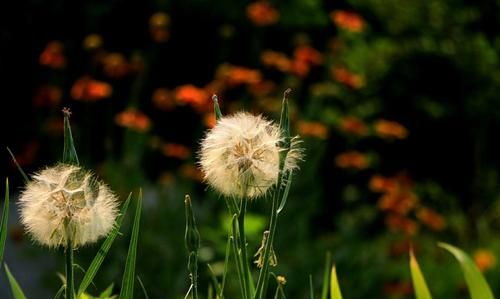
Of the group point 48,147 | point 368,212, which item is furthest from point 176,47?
point 368,212

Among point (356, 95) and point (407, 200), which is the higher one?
point (356, 95)

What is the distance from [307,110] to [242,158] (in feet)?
16.2

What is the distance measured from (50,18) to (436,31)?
266cm

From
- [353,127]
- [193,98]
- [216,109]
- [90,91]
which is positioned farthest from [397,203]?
[216,109]

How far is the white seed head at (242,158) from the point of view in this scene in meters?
1.29

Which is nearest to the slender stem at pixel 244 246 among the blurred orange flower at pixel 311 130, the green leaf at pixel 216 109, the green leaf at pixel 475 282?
the green leaf at pixel 216 109

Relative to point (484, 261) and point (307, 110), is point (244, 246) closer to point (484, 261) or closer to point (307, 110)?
point (484, 261)

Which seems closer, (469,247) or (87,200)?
(87,200)

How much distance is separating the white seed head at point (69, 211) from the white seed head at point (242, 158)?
154 mm

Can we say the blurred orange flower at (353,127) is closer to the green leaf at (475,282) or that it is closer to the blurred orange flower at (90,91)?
the blurred orange flower at (90,91)

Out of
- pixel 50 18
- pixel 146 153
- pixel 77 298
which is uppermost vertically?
pixel 50 18

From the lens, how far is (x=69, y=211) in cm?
123

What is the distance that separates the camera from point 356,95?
22.7 feet

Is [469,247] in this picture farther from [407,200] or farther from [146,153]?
[146,153]
